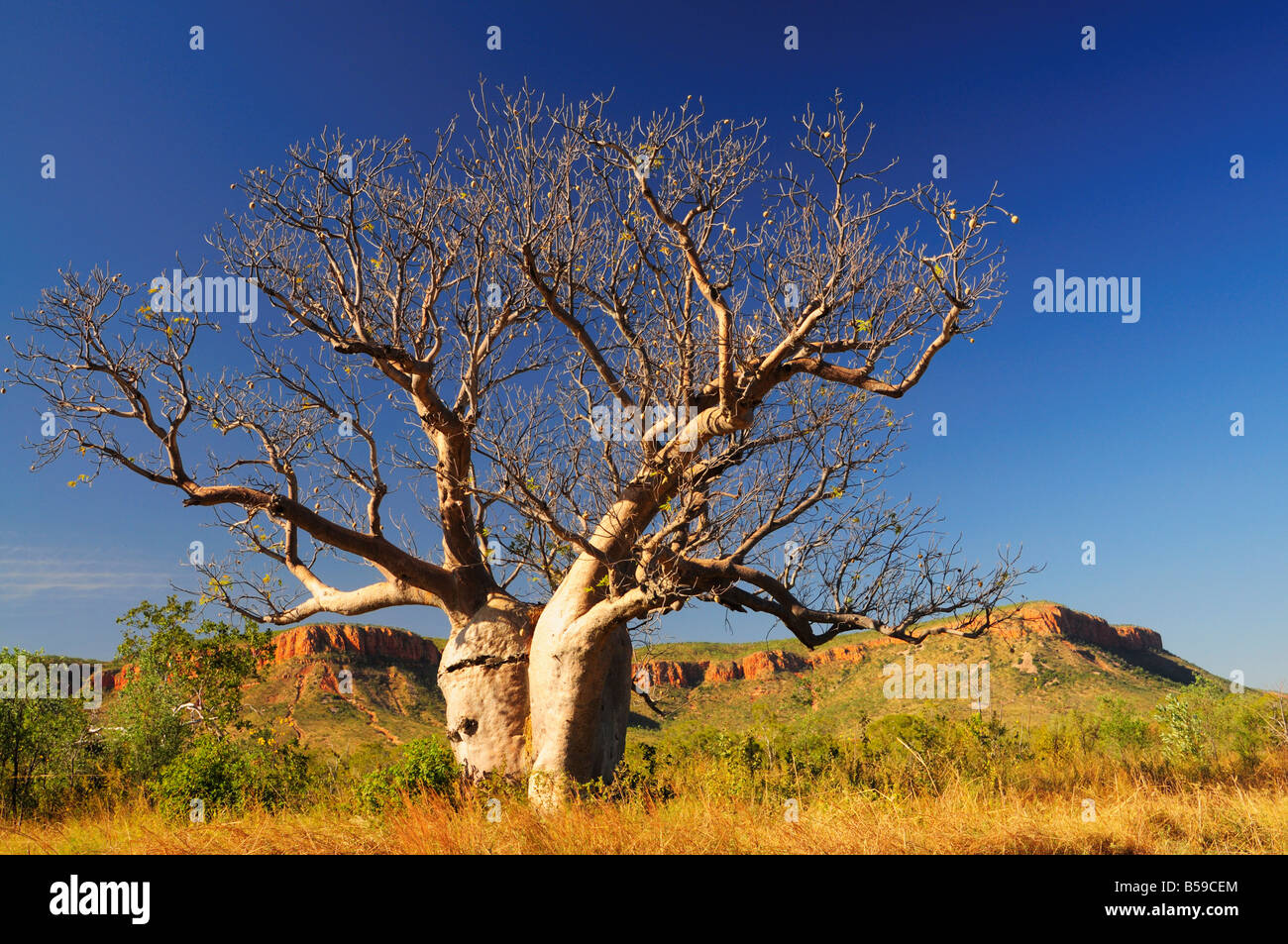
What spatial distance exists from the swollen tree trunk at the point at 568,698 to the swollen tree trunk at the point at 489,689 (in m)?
0.88

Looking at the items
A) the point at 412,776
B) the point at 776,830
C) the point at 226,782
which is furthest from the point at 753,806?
the point at 226,782

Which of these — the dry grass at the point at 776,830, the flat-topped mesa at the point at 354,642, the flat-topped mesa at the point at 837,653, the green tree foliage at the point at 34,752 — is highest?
the dry grass at the point at 776,830

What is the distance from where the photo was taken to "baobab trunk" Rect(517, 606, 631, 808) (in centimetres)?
855

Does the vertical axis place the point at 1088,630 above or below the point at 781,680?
above

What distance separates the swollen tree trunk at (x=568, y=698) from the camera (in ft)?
28.1

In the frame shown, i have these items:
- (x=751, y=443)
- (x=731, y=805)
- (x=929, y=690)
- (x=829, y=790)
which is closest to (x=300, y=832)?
(x=731, y=805)

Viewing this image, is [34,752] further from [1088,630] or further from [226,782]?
[1088,630]

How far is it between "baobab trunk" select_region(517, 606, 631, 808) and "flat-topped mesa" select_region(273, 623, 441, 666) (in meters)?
36.2

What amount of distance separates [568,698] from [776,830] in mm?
3354

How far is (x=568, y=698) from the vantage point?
341 inches

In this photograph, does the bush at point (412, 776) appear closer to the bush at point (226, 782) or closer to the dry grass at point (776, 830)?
the dry grass at point (776, 830)

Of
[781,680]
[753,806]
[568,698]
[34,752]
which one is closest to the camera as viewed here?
[753,806]

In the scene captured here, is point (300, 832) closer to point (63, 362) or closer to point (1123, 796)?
point (63, 362)

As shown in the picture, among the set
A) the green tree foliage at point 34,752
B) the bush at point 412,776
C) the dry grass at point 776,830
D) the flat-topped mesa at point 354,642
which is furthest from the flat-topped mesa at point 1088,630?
the green tree foliage at point 34,752
